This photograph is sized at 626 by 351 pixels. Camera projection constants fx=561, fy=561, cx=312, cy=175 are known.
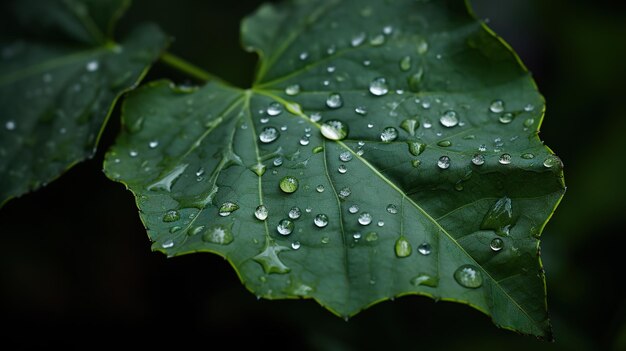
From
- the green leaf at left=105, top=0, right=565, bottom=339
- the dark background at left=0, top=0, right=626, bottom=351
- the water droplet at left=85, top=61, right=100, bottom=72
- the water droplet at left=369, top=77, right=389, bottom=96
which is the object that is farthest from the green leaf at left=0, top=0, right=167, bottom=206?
the water droplet at left=369, top=77, right=389, bottom=96

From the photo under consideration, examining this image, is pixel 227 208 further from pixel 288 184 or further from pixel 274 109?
pixel 274 109

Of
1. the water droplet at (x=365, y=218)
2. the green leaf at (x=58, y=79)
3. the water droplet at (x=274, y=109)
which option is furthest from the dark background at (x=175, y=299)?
the water droplet at (x=365, y=218)

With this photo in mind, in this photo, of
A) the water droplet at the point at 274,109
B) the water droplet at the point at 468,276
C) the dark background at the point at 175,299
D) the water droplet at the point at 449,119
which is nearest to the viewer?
the water droplet at the point at 468,276

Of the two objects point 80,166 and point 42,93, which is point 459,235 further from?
point 80,166

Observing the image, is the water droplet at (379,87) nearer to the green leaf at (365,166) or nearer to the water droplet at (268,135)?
the green leaf at (365,166)

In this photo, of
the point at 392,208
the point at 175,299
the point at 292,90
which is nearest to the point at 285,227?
the point at 392,208

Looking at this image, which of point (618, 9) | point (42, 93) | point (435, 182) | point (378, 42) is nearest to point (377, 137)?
point (435, 182)

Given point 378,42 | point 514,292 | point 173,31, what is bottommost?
point 173,31

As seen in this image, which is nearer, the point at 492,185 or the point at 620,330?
the point at 492,185
